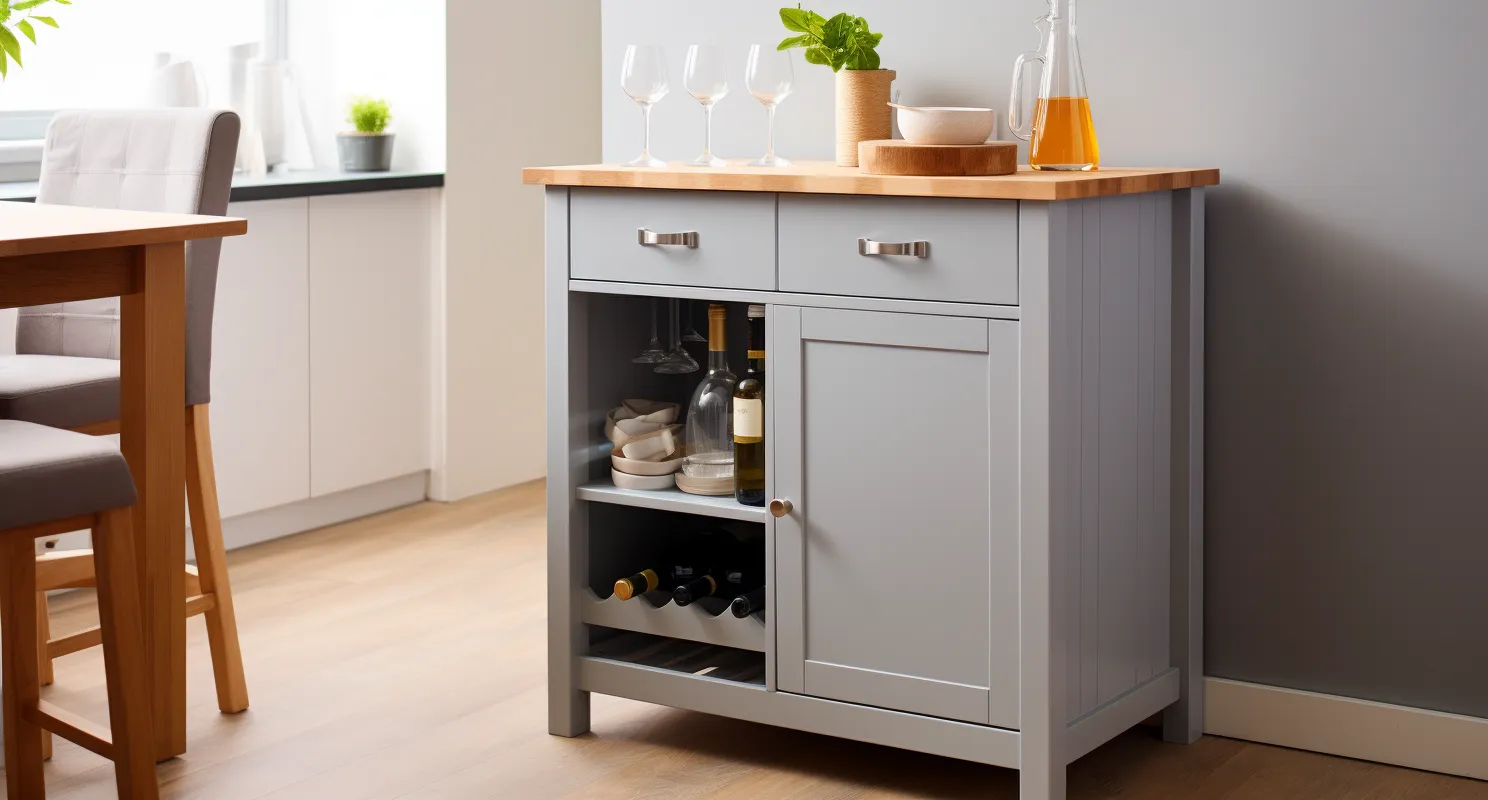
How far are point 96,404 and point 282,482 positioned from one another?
4.52ft

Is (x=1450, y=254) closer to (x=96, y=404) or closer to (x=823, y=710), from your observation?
(x=823, y=710)

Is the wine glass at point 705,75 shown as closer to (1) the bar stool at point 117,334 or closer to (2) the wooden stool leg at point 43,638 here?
(1) the bar stool at point 117,334

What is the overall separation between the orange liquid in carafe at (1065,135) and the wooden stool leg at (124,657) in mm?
1324

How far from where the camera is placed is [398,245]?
4.11m

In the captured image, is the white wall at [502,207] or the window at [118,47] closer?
the window at [118,47]

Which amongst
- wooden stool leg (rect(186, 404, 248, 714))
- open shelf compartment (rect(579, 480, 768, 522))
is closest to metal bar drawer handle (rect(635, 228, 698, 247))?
open shelf compartment (rect(579, 480, 768, 522))

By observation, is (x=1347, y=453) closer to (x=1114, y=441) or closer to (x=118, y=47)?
(x=1114, y=441)

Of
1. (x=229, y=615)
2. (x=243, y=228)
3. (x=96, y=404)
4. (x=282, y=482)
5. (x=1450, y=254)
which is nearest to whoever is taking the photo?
(x=243, y=228)

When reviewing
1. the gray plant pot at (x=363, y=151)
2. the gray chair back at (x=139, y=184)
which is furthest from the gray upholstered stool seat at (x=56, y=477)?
the gray plant pot at (x=363, y=151)

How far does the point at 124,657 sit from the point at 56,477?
0.93 ft

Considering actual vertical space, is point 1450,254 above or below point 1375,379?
above

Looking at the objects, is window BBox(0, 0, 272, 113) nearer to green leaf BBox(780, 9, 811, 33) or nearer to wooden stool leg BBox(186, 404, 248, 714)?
wooden stool leg BBox(186, 404, 248, 714)

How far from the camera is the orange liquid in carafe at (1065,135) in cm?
230

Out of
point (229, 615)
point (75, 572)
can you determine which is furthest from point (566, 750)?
point (75, 572)
